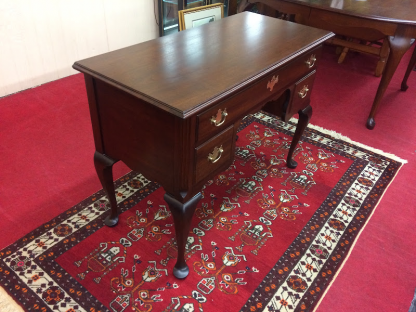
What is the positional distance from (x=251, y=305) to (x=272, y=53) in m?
1.07

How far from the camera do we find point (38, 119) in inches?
98.5

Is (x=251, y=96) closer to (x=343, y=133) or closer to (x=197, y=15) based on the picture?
(x=343, y=133)

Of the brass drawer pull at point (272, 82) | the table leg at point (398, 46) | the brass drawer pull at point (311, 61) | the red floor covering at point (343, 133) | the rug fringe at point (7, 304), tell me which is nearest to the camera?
the rug fringe at point (7, 304)

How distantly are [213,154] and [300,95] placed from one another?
0.72 meters

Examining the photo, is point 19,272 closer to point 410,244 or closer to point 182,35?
point 182,35

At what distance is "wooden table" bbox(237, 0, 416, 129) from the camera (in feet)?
7.29

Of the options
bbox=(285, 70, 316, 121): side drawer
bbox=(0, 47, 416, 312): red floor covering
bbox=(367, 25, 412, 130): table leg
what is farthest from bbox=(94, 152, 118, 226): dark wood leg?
bbox=(367, 25, 412, 130): table leg

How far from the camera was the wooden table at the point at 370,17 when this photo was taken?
7.29ft

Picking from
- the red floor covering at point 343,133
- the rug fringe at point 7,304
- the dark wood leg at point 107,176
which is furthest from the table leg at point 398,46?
the rug fringe at point 7,304

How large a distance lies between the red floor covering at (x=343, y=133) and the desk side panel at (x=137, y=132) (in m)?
0.68

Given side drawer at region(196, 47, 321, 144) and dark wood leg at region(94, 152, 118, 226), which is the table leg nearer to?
side drawer at region(196, 47, 321, 144)

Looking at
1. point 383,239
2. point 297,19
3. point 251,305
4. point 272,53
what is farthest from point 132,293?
point 297,19

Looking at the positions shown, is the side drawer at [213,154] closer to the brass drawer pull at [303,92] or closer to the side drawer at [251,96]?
the side drawer at [251,96]

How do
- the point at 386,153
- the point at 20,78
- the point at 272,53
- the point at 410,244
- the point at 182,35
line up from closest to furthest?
the point at 272,53
the point at 182,35
the point at 410,244
the point at 386,153
the point at 20,78
